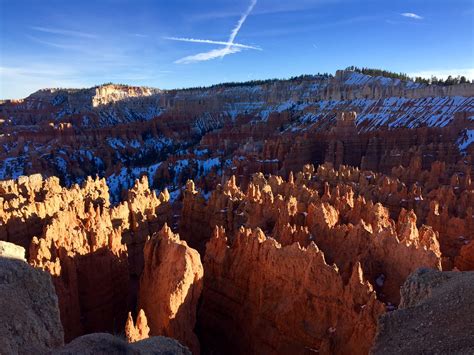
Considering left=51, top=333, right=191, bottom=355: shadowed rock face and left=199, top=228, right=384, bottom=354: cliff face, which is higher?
left=51, top=333, right=191, bottom=355: shadowed rock face

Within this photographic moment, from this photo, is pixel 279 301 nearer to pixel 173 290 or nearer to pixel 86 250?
pixel 173 290

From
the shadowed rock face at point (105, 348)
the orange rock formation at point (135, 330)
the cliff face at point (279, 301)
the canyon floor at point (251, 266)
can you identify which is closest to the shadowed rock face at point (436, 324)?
the canyon floor at point (251, 266)

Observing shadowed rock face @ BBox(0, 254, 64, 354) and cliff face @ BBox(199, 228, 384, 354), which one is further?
cliff face @ BBox(199, 228, 384, 354)

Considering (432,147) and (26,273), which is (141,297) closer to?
(26,273)

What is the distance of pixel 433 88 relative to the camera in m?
65.1

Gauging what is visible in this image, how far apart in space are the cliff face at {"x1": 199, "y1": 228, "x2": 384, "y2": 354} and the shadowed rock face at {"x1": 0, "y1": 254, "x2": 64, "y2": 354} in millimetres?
6955

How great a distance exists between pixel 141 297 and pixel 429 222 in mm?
13562

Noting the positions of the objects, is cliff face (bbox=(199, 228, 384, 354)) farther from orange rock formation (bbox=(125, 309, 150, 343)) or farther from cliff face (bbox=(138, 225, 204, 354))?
orange rock formation (bbox=(125, 309, 150, 343))

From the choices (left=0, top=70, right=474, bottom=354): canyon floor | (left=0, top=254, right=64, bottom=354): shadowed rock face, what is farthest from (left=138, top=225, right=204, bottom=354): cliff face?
(left=0, top=254, right=64, bottom=354): shadowed rock face

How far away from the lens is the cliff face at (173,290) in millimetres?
11328

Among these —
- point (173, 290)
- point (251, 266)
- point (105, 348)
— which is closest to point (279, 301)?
point (251, 266)

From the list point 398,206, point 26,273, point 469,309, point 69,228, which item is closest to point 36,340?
point 26,273

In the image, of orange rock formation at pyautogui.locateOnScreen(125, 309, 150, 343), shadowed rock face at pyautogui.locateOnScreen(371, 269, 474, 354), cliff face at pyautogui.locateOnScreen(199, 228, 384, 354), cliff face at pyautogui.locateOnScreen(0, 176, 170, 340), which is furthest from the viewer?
cliff face at pyautogui.locateOnScreen(0, 176, 170, 340)

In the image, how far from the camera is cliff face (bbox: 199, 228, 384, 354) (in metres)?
10.7
